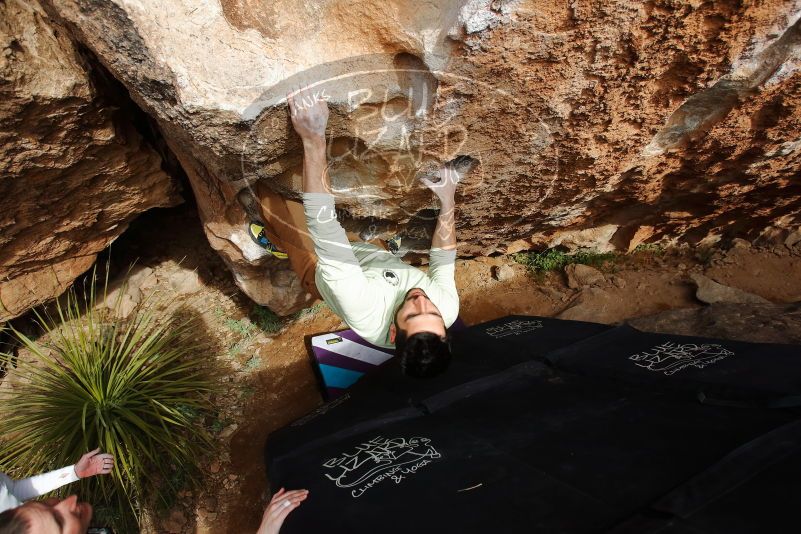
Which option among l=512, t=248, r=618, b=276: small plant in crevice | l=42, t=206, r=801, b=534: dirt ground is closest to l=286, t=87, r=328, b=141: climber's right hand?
l=42, t=206, r=801, b=534: dirt ground

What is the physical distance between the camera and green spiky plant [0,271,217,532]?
272cm

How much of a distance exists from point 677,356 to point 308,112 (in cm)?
216

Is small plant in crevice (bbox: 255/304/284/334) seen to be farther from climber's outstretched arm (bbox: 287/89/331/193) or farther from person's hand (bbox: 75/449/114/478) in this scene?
climber's outstretched arm (bbox: 287/89/331/193)

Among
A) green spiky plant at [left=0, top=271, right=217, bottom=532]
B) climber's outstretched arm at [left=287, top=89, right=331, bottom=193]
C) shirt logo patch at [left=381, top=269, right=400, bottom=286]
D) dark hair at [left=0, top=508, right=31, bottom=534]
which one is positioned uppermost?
climber's outstretched arm at [left=287, top=89, right=331, bottom=193]

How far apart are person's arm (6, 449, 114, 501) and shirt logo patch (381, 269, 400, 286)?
1.82 metres

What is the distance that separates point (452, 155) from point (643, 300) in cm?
251

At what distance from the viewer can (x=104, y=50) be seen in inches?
64.1

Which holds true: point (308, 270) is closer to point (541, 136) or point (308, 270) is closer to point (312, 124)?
point (312, 124)

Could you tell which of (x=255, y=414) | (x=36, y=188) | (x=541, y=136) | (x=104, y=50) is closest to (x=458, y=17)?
(x=541, y=136)

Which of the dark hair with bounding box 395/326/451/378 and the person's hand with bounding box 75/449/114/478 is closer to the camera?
the dark hair with bounding box 395/326/451/378

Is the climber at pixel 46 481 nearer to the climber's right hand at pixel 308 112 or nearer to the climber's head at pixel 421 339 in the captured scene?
the climber's head at pixel 421 339

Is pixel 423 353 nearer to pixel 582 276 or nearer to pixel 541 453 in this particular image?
pixel 541 453

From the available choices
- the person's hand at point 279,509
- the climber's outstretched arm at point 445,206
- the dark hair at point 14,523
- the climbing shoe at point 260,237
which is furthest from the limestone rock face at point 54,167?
the person's hand at point 279,509

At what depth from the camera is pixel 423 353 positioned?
1955 millimetres
